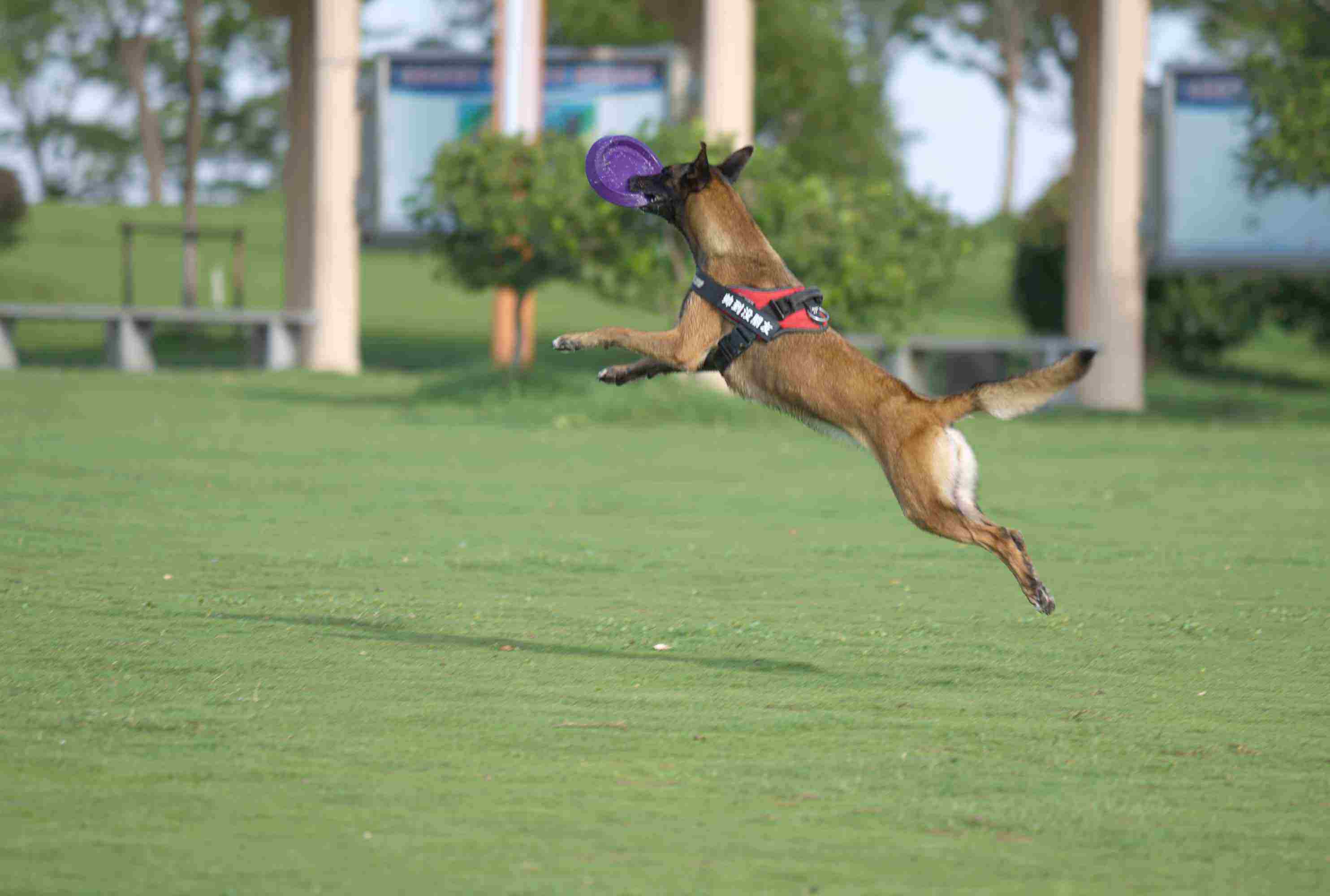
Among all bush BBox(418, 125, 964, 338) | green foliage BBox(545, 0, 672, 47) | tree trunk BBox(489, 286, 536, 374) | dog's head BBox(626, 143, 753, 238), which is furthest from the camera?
green foliage BBox(545, 0, 672, 47)

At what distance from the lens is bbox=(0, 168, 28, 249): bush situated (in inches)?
1593

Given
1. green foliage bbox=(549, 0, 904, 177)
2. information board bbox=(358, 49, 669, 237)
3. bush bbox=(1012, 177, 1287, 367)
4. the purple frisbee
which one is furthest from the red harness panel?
green foliage bbox=(549, 0, 904, 177)

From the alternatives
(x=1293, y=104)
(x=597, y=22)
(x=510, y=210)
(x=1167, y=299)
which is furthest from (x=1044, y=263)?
(x=510, y=210)

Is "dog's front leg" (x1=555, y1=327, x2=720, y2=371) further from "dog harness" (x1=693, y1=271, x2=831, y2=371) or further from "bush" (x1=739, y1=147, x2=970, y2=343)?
"bush" (x1=739, y1=147, x2=970, y2=343)

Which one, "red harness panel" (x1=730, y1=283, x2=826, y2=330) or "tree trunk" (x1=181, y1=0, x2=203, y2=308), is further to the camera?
"tree trunk" (x1=181, y1=0, x2=203, y2=308)

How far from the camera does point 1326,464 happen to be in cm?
1633

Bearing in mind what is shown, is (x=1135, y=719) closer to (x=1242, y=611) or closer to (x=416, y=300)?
(x=1242, y=611)

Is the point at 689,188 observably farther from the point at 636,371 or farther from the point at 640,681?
the point at 640,681

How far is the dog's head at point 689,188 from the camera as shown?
7562 mm

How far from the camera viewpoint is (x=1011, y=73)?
186 feet

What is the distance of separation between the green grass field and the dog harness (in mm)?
1235

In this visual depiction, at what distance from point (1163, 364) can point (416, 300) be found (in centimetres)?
2143

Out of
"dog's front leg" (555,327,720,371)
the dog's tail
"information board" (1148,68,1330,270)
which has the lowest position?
the dog's tail

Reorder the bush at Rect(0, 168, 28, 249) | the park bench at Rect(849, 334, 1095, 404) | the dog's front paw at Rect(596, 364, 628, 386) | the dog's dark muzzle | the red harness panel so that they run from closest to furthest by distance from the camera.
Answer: the red harness panel, the dog's front paw at Rect(596, 364, 628, 386), the dog's dark muzzle, the park bench at Rect(849, 334, 1095, 404), the bush at Rect(0, 168, 28, 249)
